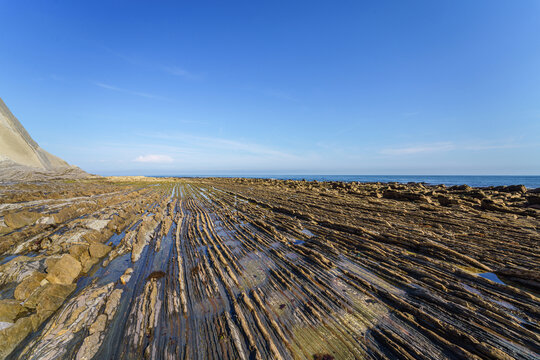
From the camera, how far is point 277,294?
17.5 ft

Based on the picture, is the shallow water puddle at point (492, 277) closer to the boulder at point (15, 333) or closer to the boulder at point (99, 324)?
the boulder at point (99, 324)

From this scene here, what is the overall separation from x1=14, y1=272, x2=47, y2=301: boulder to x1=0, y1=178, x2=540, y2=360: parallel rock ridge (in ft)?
0.10

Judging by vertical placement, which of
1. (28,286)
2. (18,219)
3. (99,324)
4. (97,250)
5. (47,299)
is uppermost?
(18,219)

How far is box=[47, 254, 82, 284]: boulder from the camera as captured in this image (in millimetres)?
5664

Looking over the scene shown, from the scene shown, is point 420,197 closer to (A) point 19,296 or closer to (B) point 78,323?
(B) point 78,323

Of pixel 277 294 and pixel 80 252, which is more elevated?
pixel 80 252

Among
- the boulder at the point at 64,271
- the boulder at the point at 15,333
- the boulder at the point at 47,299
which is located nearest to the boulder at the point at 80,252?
the boulder at the point at 64,271

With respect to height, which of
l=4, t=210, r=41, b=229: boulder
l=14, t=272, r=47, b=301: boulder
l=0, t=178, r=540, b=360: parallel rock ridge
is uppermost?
l=4, t=210, r=41, b=229: boulder

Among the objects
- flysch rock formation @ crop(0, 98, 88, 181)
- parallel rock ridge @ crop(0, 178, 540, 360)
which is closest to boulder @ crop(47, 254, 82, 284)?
parallel rock ridge @ crop(0, 178, 540, 360)

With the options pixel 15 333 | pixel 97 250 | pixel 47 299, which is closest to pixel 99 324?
pixel 15 333

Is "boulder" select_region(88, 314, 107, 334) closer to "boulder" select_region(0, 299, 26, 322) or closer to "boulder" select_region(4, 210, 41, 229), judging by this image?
"boulder" select_region(0, 299, 26, 322)

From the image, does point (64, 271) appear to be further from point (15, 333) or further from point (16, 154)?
point (16, 154)

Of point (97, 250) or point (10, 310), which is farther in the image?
point (97, 250)

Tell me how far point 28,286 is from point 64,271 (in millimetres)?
838
